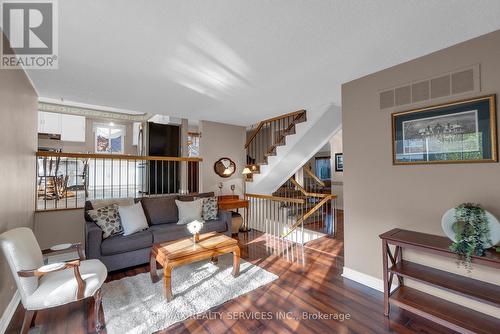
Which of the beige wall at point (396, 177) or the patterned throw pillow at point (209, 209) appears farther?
the patterned throw pillow at point (209, 209)

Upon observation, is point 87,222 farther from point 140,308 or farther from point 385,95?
point 385,95

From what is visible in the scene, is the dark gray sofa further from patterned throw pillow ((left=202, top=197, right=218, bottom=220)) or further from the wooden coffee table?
the wooden coffee table

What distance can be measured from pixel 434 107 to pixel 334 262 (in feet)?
7.71

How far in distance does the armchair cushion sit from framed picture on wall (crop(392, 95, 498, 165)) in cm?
321

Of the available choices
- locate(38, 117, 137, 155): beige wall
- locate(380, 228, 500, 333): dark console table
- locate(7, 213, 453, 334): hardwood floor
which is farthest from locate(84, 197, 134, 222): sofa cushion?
locate(380, 228, 500, 333): dark console table

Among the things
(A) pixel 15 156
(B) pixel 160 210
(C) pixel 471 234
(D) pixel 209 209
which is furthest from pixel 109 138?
(C) pixel 471 234

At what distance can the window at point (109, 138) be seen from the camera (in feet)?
20.5

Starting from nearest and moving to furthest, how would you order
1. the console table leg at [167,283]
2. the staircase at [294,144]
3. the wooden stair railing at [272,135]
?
the console table leg at [167,283] < the staircase at [294,144] < the wooden stair railing at [272,135]

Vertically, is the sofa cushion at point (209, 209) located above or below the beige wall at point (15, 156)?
below

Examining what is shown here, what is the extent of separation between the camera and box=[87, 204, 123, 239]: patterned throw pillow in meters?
3.00

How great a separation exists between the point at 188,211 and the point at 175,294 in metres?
1.49

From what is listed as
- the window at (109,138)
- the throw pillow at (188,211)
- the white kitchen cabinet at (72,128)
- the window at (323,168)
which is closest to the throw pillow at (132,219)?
the throw pillow at (188,211)

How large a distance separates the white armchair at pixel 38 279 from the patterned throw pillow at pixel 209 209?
1983mm

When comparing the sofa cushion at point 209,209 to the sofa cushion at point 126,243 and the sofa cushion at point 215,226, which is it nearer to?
the sofa cushion at point 215,226
